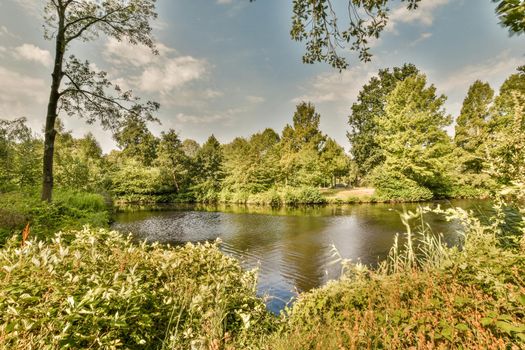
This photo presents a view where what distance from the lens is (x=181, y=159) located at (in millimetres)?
39125

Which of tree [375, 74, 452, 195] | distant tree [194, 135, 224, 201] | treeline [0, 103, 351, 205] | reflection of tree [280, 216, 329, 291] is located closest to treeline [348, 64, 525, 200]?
tree [375, 74, 452, 195]

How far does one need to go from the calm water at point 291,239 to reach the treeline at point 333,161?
326 inches

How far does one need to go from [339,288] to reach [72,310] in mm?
2888

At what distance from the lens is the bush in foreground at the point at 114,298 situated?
1809 mm

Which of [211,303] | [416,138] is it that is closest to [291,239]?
[211,303]

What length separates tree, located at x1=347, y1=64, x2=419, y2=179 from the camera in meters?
32.6

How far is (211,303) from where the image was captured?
3.05 meters

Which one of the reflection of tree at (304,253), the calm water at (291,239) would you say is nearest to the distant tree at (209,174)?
the calm water at (291,239)

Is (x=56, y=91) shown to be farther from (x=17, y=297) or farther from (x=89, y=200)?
(x=17, y=297)

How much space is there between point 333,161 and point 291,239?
28.8 m

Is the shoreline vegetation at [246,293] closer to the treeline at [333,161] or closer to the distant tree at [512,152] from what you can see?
the distant tree at [512,152]

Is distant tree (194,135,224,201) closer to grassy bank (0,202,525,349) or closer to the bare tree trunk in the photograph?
the bare tree trunk

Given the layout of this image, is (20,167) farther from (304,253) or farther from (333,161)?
(333,161)

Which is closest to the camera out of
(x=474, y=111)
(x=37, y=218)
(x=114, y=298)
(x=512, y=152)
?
(x=114, y=298)
